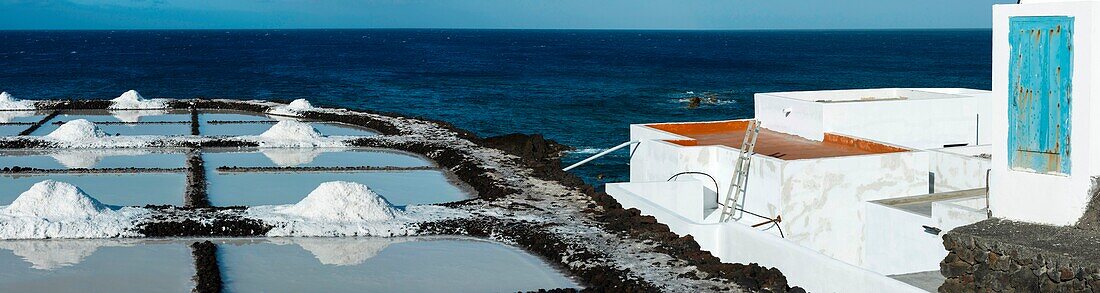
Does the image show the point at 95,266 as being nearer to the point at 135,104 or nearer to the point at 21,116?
the point at 21,116

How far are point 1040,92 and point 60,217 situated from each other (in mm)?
11799

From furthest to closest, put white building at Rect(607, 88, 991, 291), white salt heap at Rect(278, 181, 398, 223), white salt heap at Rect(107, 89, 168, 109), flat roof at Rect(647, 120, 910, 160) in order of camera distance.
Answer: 1. white salt heap at Rect(107, 89, 168, 109)
2. flat roof at Rect(647, 120, 910, 160)
3. white salt heap at Rect(278, 181, 398, 223)
4. white building at Rect(607, 88, 991, 291)

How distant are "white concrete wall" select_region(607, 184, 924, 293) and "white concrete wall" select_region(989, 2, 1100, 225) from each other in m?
1.50

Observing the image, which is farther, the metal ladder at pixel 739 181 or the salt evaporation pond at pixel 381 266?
the metal ladder at pixel 739 181

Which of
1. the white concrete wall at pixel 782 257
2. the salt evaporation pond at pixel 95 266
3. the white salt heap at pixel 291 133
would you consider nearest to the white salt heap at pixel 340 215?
the salt evaporation pond at pixel 95 266

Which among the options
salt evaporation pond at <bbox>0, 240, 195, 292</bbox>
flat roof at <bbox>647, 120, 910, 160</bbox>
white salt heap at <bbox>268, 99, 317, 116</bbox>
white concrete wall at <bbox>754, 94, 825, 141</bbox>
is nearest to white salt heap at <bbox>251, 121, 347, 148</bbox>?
white salt heap at <bbox>268, 99, 317, 116</bbox>

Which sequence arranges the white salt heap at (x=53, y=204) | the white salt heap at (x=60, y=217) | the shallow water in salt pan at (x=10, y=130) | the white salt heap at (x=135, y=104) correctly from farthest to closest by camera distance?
1. the white salt heap at (x=135, y=104)
2. the shallow water in salt pan at (x=10, y=130)
3. the white salt heap at (x=53, y=204)
4. the white salt heap at (x=60, y=217)

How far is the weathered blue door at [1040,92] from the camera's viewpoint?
356 inches

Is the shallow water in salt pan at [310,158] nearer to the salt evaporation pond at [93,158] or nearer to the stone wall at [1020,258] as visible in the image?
the salt evaporation pond at [93,158]

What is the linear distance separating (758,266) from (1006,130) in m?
3.83

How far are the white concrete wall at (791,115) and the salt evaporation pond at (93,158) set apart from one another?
10.3 meters

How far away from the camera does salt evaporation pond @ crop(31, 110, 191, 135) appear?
28.7m

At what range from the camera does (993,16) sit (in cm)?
959

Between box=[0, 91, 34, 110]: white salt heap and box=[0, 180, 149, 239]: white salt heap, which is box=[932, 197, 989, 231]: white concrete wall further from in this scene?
box=[0, 91, 34, 110]: white salt heap
